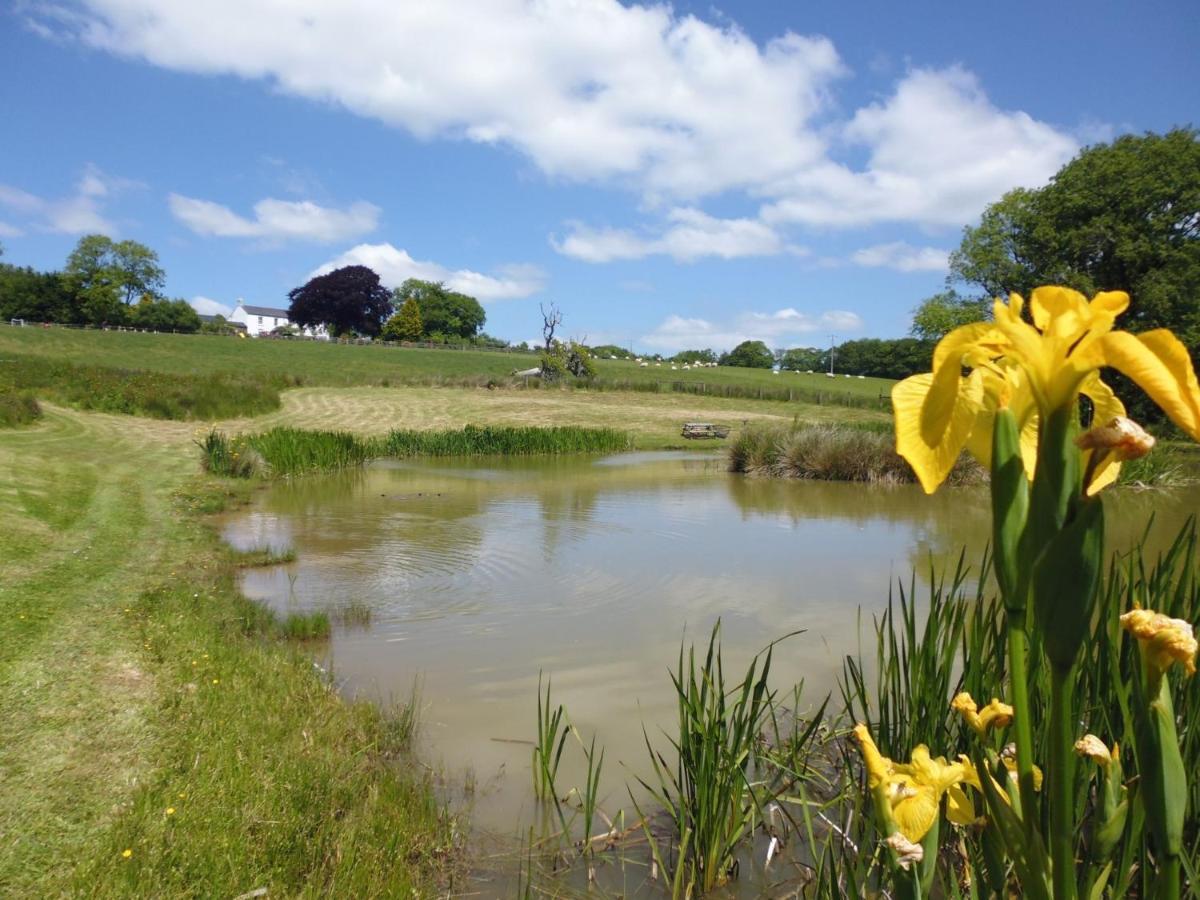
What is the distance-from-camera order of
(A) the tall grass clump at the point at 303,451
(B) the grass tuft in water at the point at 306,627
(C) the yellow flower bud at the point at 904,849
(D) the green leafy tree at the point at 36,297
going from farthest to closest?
(D) the green leafy tree at the point at 36,297
(A) the tall grass clump at the point at 303,451
(B) the grass tuft in water at the point at 306,627
(C) the yellow flower bud at the point at 904,849

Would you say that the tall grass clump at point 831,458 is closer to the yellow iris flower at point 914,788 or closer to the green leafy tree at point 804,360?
the yellow iris flower at point 914,788

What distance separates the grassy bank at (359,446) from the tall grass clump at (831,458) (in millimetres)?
5813

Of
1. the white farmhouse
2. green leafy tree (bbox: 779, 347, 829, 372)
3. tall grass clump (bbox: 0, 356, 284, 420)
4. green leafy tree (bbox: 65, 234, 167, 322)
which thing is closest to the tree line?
green leafy tree (bbox: 65, 234, 167, 322)

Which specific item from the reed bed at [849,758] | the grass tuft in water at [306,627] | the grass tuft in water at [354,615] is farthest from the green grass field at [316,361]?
the reed bed at [849,758]

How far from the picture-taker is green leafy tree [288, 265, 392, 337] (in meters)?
80.3

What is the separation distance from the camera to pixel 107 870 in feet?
8.73

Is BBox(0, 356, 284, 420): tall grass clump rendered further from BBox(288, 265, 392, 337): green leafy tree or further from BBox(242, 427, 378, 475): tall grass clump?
BBox(288, 265, 392, 337): green leafy tree

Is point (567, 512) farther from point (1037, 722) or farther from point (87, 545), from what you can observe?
point (1037, 722)

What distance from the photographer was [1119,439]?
2.53ft

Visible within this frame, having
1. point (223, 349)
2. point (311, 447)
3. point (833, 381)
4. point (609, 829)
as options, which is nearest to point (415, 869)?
point (609, 829)

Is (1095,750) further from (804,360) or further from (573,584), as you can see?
(804,360)

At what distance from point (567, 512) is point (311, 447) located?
708 centimetres

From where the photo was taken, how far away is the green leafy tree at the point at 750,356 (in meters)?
97.7

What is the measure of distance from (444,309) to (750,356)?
117ft
